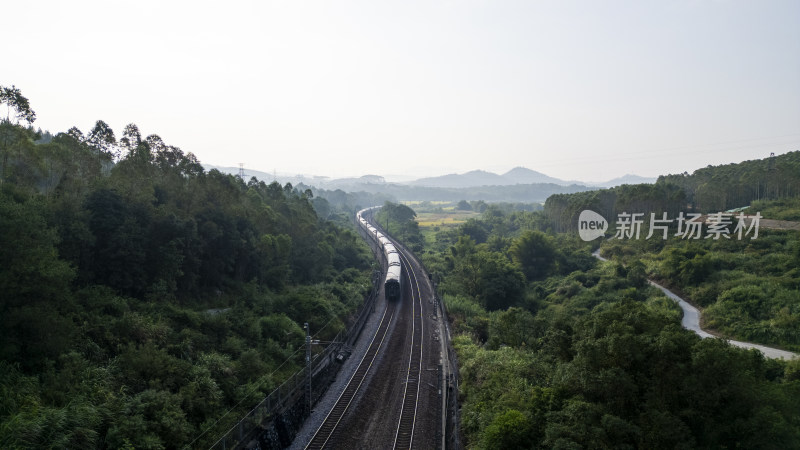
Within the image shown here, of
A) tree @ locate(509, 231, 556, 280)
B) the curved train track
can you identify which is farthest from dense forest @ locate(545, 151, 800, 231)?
the curved train track

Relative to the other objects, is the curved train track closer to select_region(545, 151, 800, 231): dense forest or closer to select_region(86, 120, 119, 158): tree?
select_region(86, 120, 119, 158): tree

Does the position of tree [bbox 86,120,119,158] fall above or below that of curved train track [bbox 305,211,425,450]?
above

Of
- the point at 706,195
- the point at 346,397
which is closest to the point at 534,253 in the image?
the point at 706,195

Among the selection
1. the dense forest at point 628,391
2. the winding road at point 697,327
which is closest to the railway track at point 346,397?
the dense forest at point 628,391

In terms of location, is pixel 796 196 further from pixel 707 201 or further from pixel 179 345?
pixel 179 345

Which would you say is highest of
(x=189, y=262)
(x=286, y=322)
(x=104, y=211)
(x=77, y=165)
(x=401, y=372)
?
(x=77, y=165)

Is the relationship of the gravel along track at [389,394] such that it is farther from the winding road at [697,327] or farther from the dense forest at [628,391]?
the winding road at [697,327]

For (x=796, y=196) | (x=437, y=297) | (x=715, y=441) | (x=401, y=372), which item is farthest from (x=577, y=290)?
(x=796, y=196)
